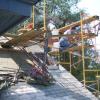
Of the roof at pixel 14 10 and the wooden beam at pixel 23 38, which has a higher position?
the roof at pixel 14 10

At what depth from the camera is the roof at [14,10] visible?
282 inches

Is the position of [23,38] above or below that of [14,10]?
below

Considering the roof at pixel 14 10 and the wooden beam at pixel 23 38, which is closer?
the roof at pixel 14 10

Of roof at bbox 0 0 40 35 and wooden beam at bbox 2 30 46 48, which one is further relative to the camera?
wooden beam at bbox 2 30 46 48

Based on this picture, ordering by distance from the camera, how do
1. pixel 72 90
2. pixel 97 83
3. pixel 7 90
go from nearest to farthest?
1. pixel 7 90
2. pixel 72 90
3. pixel 97 83

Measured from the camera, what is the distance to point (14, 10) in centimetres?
733

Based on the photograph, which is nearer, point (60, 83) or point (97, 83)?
point (60, 83)

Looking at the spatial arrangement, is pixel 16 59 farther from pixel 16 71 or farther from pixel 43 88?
pixel 43 88

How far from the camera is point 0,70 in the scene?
9.09 metres

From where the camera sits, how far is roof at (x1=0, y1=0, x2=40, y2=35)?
7.15m

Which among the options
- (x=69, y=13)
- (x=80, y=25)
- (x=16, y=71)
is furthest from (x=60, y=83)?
(x=69, y=13)

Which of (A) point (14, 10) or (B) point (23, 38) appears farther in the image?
(B) point (23, 38)

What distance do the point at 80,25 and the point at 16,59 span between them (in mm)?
3100

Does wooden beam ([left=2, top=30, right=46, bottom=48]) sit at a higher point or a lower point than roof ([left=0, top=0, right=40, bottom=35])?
lower
